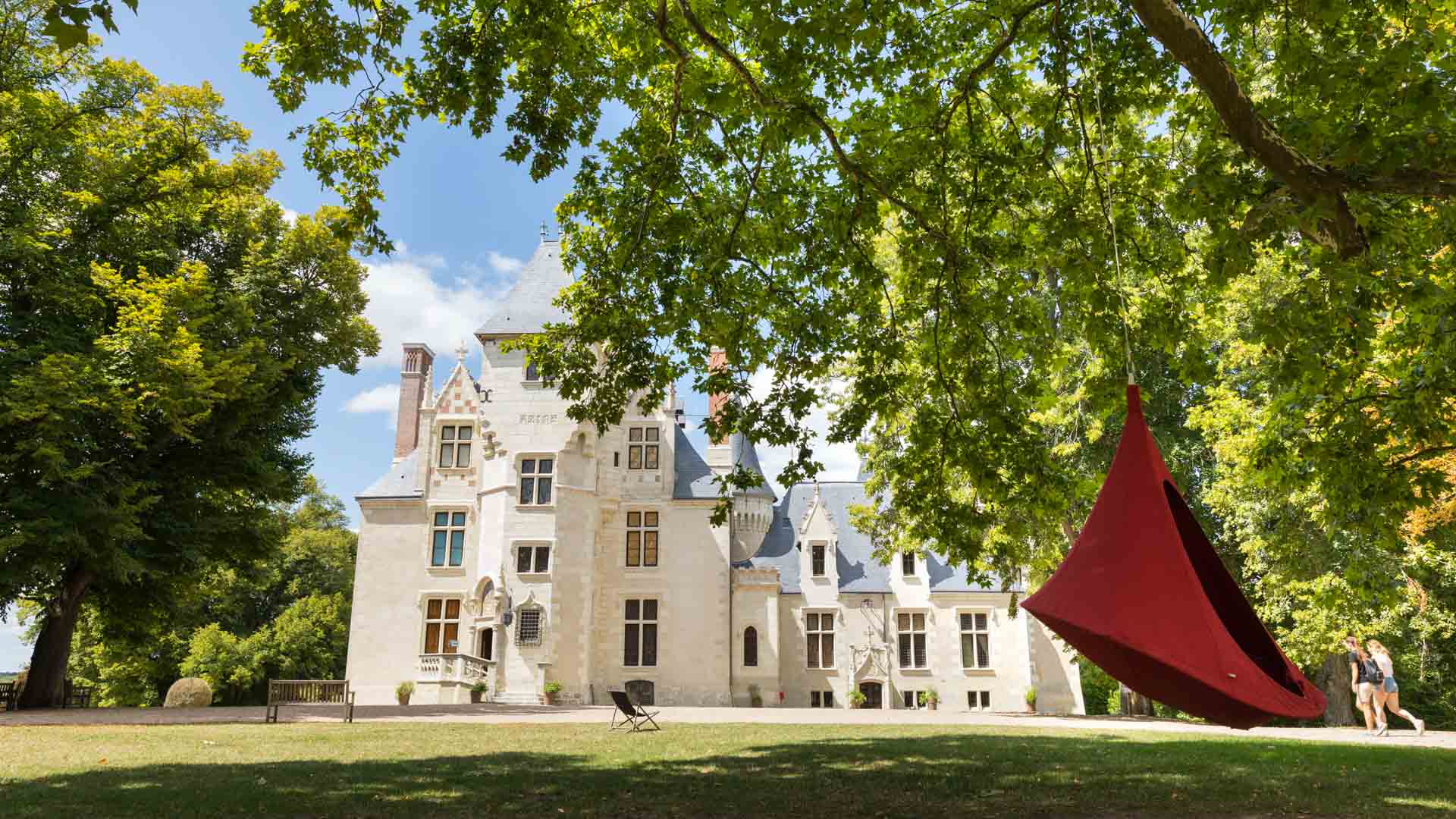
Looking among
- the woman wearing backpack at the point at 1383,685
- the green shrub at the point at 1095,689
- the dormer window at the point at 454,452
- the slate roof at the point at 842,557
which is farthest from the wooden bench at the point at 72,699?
the green shrub at the point at 1095,689

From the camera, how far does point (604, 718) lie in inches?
798

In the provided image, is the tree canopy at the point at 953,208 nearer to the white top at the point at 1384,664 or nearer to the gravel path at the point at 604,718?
the white top at the point at 1384,664

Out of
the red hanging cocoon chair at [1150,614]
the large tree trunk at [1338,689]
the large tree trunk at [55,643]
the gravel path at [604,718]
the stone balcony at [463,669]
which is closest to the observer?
the red hanging cocoon chair at [1150,614]

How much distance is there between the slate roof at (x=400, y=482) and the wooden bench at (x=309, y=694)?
37.1ft

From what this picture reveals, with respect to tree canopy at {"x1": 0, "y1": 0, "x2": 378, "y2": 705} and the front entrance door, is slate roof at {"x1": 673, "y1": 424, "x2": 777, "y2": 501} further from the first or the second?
tree canopy at {"x1": 0, "y1": 0, "x2": 378, "y2": 705}

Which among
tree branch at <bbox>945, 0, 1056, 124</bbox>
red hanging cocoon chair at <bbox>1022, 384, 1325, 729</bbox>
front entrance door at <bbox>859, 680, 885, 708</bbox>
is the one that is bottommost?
front entrance door at <bbox>859, 680, 885, 708</bbox>

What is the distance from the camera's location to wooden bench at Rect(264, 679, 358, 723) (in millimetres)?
17250

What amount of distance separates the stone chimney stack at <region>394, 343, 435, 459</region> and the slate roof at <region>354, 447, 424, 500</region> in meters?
0.85

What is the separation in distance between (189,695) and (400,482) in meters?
10.1

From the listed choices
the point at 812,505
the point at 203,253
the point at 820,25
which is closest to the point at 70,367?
the point at 203,253

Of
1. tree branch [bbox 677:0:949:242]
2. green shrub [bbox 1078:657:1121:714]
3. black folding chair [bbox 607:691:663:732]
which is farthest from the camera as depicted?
green shrub [bbox 1078:657:1121:714]

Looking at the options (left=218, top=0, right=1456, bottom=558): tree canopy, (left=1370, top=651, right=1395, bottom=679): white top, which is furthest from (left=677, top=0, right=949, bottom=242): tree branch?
(left=1370, top=651, right=1395, bottom=679): white top

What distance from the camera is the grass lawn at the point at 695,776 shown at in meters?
7.32

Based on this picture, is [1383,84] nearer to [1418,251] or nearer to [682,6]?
[1418,251]
